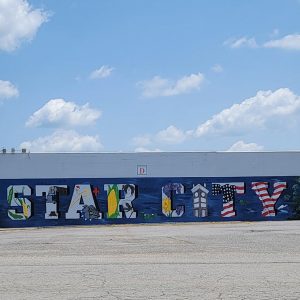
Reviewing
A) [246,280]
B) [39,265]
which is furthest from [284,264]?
[39,265]

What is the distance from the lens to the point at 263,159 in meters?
44.2

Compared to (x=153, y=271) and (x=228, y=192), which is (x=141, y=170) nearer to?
(x=228, y=192)

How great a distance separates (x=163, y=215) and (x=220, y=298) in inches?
1339

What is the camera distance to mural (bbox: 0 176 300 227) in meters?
Result: 42.6

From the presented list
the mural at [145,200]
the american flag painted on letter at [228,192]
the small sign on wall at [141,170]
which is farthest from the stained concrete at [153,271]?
the american flag painted on letter at [228,192]

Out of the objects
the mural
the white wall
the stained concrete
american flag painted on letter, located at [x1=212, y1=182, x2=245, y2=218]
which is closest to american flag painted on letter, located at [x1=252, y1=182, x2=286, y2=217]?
the mural

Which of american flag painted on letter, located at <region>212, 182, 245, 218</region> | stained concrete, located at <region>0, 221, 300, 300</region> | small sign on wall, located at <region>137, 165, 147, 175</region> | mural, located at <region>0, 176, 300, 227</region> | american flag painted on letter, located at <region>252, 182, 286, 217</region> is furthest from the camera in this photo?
american flag painted on letter, located at <region>252, 182, 286, 217</region>

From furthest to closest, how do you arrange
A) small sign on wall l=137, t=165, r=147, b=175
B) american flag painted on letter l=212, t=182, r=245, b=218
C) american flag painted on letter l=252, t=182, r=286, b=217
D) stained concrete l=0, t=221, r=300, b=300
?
american flag painted on letter l=252, t=182, r=286, b=217, american flag painted on letter l=212, t=182, r=245, b=218, small sign on wall l=137, t=165, r=147, b=175, stained concrete l=0, t=221, r=300, b=300

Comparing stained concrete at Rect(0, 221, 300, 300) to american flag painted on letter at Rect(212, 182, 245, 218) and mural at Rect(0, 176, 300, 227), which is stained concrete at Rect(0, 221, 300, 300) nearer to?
mural at Rect(0, 176, 300, 227)

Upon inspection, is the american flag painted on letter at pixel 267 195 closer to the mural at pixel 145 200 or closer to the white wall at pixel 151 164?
the mural at pixel 145 200

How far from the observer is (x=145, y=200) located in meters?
43.3

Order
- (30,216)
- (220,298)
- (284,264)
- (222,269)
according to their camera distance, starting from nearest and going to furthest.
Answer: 1. (220,298)
2. (222,269)
3. (284,264)
4. (30,216)

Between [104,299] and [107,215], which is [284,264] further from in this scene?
[107,215]

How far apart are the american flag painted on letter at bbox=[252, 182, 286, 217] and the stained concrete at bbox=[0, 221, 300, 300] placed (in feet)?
77.9
